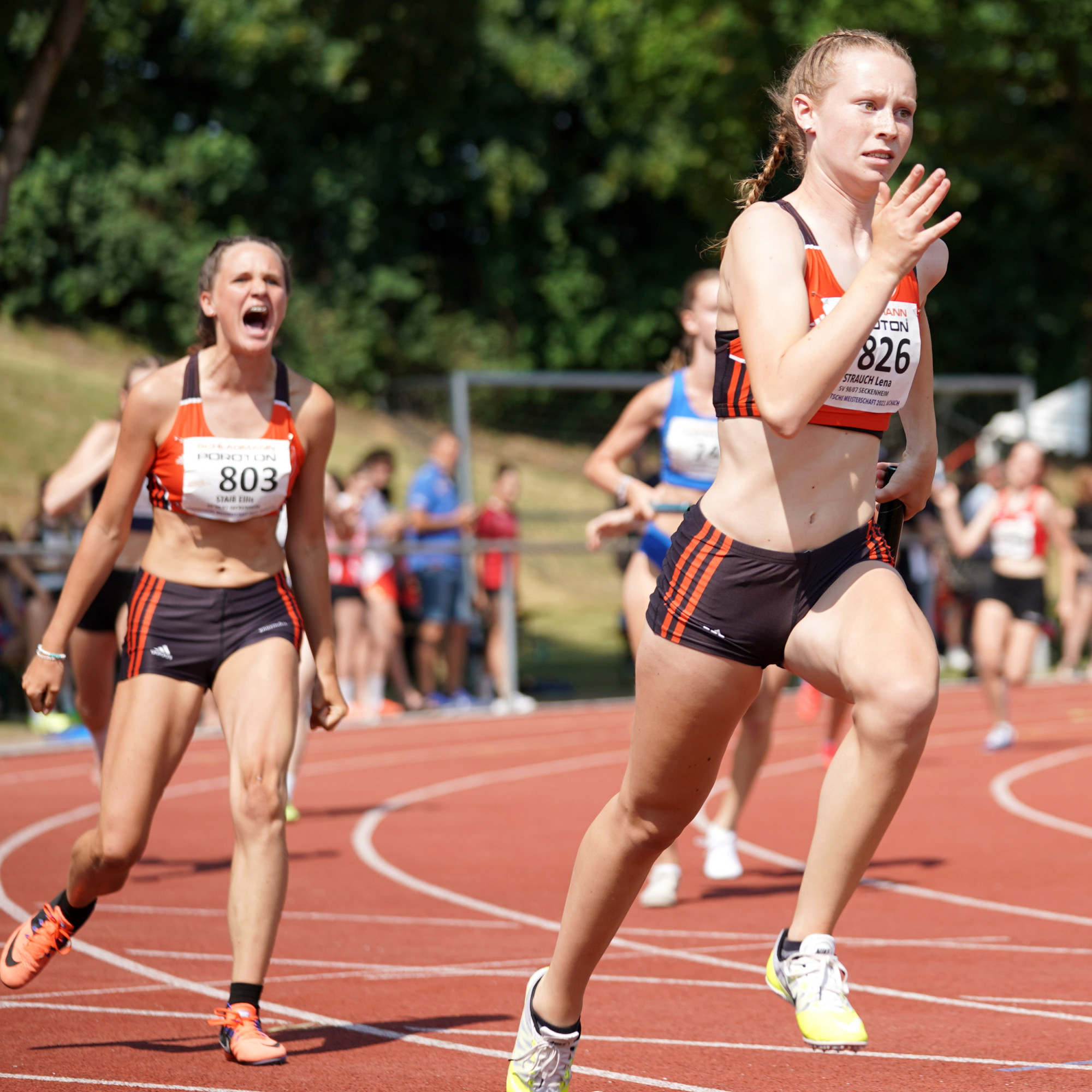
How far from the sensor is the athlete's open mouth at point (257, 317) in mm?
4770

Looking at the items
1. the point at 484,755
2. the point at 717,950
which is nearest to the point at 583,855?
the point at 717,950

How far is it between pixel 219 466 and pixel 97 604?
296 centimetres

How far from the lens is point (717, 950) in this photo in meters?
5.94

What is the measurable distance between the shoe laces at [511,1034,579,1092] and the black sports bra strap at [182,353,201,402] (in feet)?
7.44

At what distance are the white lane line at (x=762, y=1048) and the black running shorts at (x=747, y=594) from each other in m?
1.32

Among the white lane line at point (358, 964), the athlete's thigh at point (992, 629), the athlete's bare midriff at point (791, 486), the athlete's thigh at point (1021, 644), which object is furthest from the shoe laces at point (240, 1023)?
the athlete's thigh at point (1021, 644)

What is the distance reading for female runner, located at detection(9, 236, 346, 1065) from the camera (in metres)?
4.55

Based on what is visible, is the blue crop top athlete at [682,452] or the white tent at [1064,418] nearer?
the blue crop top athlete at [682,452]

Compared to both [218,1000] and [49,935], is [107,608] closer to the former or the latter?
[218,1000]

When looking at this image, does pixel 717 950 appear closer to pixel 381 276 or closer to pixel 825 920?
pixel 825 920

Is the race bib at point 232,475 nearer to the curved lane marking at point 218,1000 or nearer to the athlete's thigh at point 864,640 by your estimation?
the curved lane marking at point 218,1000

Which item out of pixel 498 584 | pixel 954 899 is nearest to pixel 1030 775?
pixel 954 899

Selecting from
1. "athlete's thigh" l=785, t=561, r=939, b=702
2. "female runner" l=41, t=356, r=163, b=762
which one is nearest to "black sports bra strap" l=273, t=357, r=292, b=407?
"athlete's thigh" l=785, t=561, r=939, b=702

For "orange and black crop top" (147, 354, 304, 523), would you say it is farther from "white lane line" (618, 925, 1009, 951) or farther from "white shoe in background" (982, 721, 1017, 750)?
"white shoe in background" (982, 721, 1017, 750)
